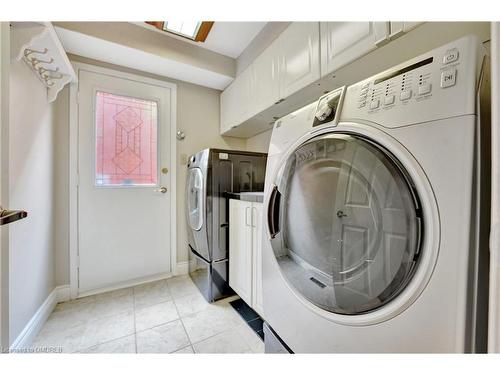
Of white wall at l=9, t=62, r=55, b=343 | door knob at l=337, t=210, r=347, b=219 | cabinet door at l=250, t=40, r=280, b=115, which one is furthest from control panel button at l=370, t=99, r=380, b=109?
white wall at l=9, t=62, r=55, b=343

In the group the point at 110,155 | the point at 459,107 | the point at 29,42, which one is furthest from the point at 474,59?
the point at 110,155

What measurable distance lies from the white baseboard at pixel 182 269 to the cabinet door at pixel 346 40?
2103mm

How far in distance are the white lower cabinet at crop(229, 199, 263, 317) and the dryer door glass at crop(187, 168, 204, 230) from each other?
0.96 feet

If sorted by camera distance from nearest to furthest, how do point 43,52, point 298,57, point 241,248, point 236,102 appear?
point 43,52 → point 298,57 → point 241,248 → point 236,102

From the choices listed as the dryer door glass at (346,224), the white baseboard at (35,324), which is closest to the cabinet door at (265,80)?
the dryer door glass at (346,224)

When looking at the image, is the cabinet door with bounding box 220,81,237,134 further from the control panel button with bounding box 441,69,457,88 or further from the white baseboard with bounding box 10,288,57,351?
the white baseboard with bounding box 10,288,57,351

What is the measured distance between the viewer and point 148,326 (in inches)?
52.1

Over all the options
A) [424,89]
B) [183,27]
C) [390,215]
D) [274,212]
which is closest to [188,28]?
[183,27]

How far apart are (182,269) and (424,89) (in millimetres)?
2279

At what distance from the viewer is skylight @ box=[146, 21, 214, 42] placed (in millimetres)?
1604

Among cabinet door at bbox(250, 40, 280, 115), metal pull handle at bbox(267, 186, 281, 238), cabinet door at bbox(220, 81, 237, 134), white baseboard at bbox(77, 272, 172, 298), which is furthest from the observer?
cabinet door at bbox(220, 81, 237, 134)

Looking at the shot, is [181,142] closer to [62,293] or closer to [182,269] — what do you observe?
[182,269]

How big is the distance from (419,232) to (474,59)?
38 centimetres

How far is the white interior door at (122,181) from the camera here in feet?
5.65
